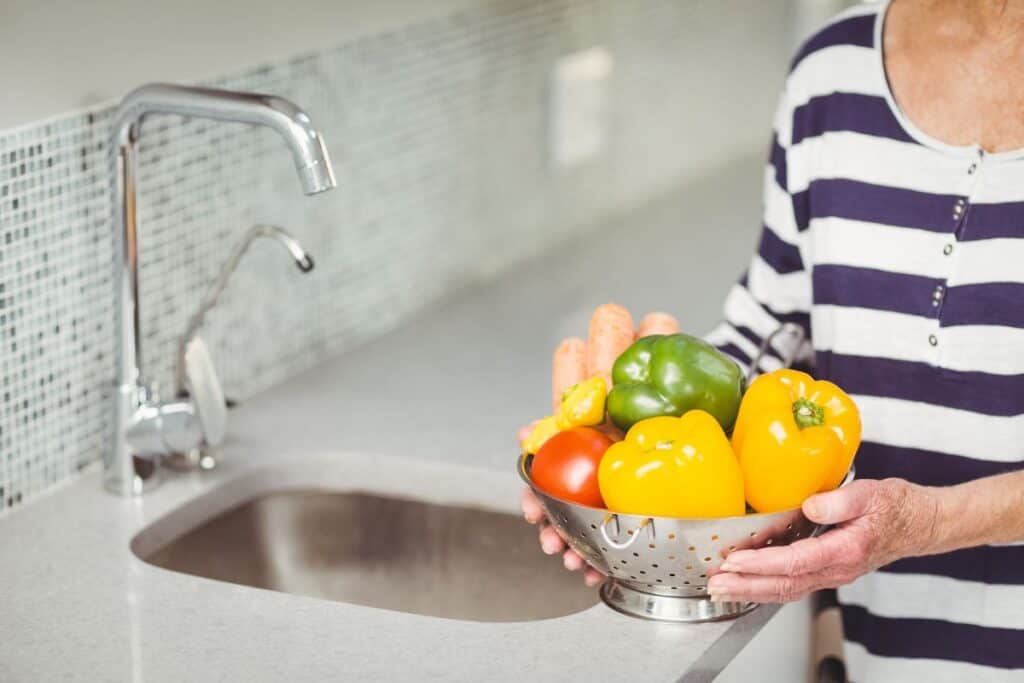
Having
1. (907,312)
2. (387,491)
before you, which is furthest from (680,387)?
(387,491)

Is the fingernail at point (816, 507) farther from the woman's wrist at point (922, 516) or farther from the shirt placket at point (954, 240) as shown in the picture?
the shirt placket at point (954, 240)

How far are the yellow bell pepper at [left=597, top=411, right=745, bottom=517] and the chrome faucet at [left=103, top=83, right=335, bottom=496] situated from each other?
1.16 ft

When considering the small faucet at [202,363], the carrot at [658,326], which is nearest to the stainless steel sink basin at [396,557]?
the small faucet at [202,363]

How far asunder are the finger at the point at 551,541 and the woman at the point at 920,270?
0.31m

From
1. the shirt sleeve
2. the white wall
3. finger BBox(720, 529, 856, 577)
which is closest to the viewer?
finger BBox(720, 529, 856, 577)

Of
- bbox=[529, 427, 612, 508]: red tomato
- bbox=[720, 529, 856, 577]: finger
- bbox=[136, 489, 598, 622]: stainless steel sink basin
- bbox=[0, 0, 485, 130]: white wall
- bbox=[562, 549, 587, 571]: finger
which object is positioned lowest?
bbox=[136, 489, 598, 622]: stainless steel sink basin

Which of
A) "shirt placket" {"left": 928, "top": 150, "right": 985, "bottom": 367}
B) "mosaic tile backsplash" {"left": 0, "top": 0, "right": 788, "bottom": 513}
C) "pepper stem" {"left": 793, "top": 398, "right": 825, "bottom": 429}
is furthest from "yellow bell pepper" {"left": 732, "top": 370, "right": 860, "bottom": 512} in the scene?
"mosaic tile backsplash" {"left": 0, "top": 0, "right": 788, "bottom": 513}

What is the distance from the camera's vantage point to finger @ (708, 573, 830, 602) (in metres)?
1.11

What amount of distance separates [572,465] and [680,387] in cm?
11

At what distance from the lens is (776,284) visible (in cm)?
151

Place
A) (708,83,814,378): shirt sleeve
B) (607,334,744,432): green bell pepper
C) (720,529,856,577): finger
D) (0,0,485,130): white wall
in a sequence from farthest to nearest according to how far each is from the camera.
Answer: (708,83,814,378): shirt sleeve
(0,0,485,130): white wall
(607,334,744,432): green bell pepper
(720,529,856,577): finger

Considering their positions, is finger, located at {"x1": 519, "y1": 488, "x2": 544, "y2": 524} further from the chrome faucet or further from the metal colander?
the chrome faucet

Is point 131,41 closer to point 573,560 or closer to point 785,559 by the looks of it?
point 573,560

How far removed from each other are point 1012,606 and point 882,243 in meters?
0.36
